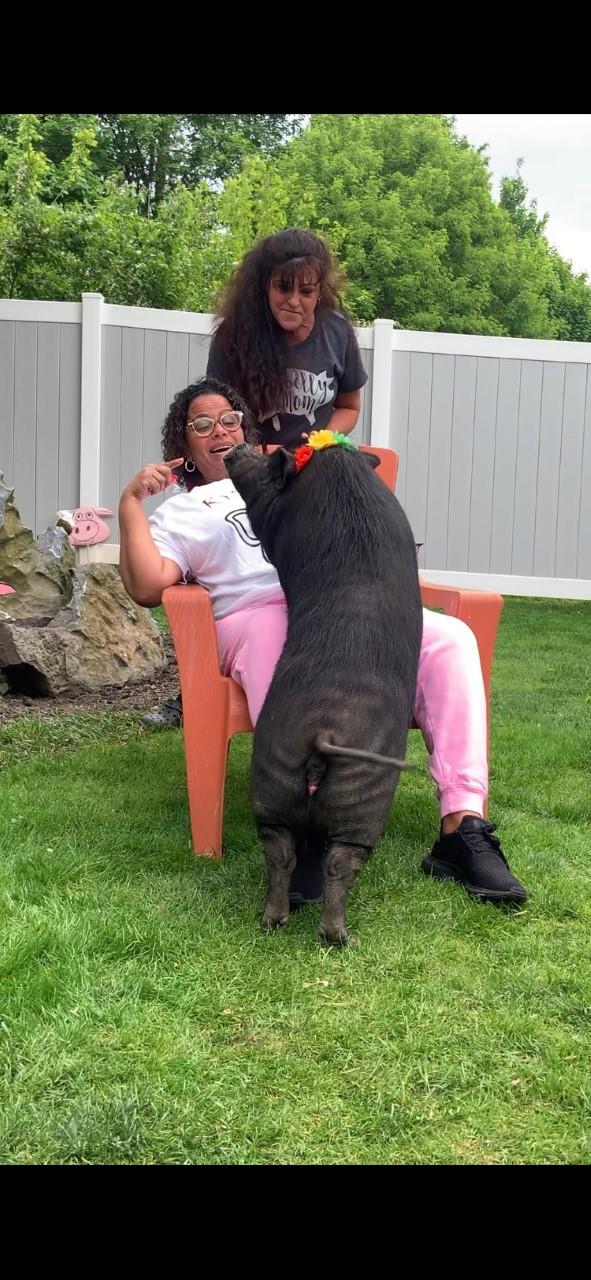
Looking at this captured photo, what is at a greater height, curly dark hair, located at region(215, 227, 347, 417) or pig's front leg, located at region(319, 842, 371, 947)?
curly dark hair, located at region(215, 227, 347, 417)

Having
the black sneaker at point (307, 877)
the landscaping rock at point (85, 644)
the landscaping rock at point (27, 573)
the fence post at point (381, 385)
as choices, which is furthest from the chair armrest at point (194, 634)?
the fence post at point (381, 385)

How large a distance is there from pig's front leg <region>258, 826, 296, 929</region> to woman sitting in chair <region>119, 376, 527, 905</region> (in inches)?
6.8

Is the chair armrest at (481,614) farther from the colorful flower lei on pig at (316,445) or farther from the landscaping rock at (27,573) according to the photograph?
the landscaping rock at (27,573)

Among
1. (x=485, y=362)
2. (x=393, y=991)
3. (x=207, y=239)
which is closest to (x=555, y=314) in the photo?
(x=207, y=239)

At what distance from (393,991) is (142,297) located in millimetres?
13209

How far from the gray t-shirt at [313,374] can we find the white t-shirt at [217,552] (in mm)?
603

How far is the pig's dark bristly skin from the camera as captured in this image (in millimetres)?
2145

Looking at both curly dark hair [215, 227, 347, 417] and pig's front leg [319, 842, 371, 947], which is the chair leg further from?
curly dark hair [215, 227, 347, 417]

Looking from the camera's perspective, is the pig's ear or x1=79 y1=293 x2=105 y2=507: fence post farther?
x1=79 y1=293 x2=105 y2=507: fence post

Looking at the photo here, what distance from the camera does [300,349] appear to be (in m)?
3.42

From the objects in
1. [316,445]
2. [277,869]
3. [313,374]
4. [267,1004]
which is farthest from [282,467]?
[267,1004]

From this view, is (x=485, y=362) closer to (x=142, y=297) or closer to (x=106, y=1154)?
(x=142, y=297)

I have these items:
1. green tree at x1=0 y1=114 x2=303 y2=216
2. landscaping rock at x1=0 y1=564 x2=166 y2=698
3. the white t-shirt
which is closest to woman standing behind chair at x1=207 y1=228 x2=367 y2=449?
the white t-shirt

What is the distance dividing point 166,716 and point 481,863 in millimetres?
2067
